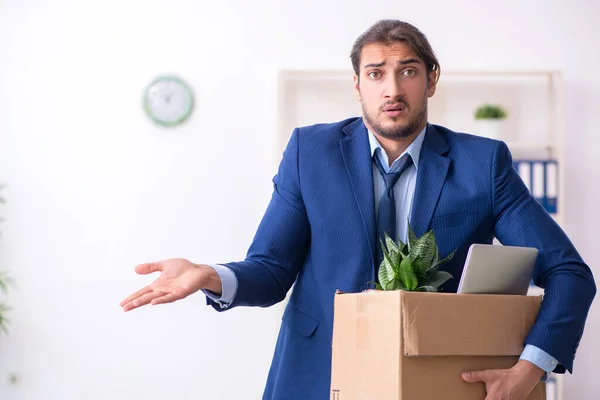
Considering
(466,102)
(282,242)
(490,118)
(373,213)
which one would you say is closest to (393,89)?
(373,213)

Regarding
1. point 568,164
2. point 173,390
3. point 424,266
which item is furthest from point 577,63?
point 424,266

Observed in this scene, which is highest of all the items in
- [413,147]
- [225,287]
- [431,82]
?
[431,82]

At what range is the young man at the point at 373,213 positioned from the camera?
166 centimetres

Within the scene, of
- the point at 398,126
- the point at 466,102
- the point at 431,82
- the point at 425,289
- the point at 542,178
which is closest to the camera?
the point at 425,289

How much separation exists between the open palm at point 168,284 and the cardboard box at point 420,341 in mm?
284

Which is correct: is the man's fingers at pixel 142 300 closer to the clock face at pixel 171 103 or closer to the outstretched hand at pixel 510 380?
the outstretched hand at pixel 510 380

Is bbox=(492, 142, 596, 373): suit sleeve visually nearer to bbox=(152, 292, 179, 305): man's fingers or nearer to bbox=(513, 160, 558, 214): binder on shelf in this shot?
bbox=(152, 292, 179, 305): man's fingers

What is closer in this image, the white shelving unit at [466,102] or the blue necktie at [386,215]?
the blue necktie at [386,215]

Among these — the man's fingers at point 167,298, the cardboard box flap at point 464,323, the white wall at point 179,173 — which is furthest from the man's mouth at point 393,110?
the white wall at point 179,173

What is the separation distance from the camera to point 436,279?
144 cm

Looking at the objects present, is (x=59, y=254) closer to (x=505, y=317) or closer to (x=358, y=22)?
(x=358, y=22)

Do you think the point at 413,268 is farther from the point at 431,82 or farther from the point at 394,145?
the point at 431,82

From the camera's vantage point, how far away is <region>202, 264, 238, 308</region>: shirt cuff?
5.37ft

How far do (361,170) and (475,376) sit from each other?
0.55 m
